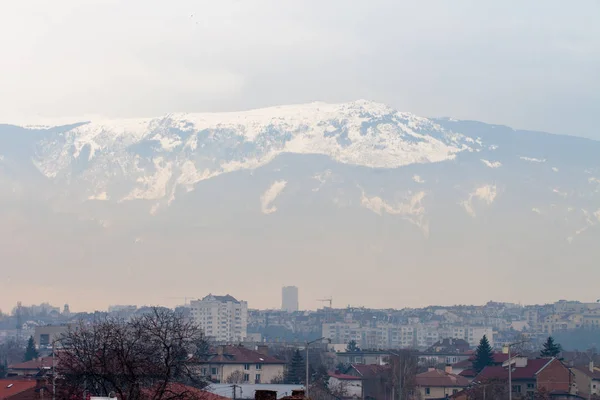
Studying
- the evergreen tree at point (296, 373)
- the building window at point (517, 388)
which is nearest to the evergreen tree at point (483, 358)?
the evergreen tree at point (296, 373)

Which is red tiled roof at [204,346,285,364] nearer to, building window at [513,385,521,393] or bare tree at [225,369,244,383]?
bare tree at [225,369,244,383]

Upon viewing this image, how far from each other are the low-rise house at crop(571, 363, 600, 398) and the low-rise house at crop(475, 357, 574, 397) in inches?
90.9

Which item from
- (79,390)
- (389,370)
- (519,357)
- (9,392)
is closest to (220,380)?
(389,370)

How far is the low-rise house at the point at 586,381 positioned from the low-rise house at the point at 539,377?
231cm

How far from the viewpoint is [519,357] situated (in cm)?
13162

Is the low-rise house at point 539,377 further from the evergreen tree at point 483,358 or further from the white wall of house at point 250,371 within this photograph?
Answer: the white wall of house at point 250,371

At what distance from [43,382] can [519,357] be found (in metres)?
58.2

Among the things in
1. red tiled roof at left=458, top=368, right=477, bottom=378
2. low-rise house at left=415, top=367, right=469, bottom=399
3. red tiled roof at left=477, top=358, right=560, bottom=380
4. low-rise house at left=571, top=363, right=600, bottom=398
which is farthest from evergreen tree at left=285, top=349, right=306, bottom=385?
low-rise house at left=571, top=363, right=600, bottom=398

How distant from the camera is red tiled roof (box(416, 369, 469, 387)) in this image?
140 metres

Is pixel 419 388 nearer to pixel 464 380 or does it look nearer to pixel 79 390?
pixel 464 380

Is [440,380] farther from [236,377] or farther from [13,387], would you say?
[13,387]

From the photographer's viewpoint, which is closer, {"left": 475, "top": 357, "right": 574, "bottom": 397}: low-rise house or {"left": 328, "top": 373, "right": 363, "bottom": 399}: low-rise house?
{"left": 475, "top": 357, "right": 574, "bottom": 397}: low-rise house

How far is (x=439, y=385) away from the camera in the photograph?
13962 cm

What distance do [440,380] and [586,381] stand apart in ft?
49.4
